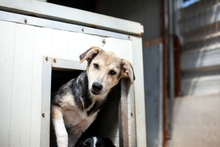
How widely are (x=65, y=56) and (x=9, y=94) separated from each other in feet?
2.24

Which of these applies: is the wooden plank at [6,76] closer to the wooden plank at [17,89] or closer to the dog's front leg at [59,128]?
the wooden plank at [17,89]

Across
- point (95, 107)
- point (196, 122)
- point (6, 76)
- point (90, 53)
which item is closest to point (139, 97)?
point (95, 107)

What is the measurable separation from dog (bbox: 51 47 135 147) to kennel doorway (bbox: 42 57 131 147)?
6.7 inches

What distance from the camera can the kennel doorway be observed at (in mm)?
2562

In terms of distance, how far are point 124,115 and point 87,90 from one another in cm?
50

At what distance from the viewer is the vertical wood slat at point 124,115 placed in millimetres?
2719

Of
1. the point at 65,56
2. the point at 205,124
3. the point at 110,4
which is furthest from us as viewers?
the point at 110,4

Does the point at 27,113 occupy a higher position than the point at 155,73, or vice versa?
the point at 155,73

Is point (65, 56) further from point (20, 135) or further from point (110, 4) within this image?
point (110, 4)

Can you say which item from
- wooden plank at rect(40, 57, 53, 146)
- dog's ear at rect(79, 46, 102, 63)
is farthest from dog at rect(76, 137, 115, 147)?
dog's ear at rect(79, 46, 102, 63)

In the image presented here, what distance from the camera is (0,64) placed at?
2.32 m

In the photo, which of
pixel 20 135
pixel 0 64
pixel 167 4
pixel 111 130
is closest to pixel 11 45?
pixel 0 64

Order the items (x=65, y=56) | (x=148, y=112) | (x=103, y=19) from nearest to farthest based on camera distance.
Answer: (x=65, y=56) < (x=103, y=19) < (x=148, y=112)

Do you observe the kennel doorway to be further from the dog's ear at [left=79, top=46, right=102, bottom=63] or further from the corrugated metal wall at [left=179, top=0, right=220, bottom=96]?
the corrugated metal wall at [left=179, top=0, right=220, bottom=96]
